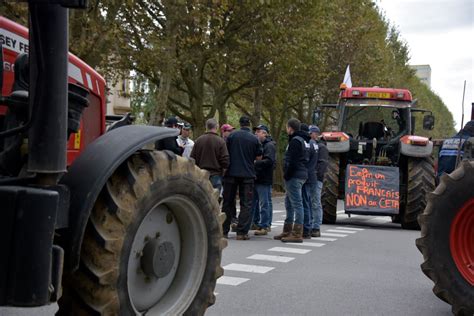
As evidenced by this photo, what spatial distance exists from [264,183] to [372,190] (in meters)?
2.88

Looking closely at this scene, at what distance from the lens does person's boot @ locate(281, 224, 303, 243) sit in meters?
10.1

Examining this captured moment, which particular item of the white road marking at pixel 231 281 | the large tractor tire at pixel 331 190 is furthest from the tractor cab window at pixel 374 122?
Result: the white road marking at pixel 231 281

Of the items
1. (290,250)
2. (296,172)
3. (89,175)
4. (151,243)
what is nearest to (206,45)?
(296,172)

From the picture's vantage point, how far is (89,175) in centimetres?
327

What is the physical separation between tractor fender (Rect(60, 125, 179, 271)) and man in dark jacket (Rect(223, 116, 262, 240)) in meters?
6.57

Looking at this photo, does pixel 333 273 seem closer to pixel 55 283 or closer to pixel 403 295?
pixel 403 295

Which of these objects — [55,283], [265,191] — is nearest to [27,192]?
[55,283]

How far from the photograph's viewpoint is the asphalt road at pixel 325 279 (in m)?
5.71

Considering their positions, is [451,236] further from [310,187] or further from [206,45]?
[206,45]

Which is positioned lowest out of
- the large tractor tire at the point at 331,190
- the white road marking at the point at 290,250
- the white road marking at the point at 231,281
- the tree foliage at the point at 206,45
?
the white road marking at the point at 290,250

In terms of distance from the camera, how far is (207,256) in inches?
170

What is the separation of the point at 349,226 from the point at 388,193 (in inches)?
47.6

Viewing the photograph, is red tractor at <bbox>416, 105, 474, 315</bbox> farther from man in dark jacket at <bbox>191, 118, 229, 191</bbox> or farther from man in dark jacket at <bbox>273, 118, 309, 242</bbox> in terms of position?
man in dark jacket at <bbox>191, 118, 229, 191</bbox>

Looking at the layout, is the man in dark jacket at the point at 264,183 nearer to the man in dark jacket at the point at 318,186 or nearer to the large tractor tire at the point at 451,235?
the man in dark jacket at the point at 318,186
